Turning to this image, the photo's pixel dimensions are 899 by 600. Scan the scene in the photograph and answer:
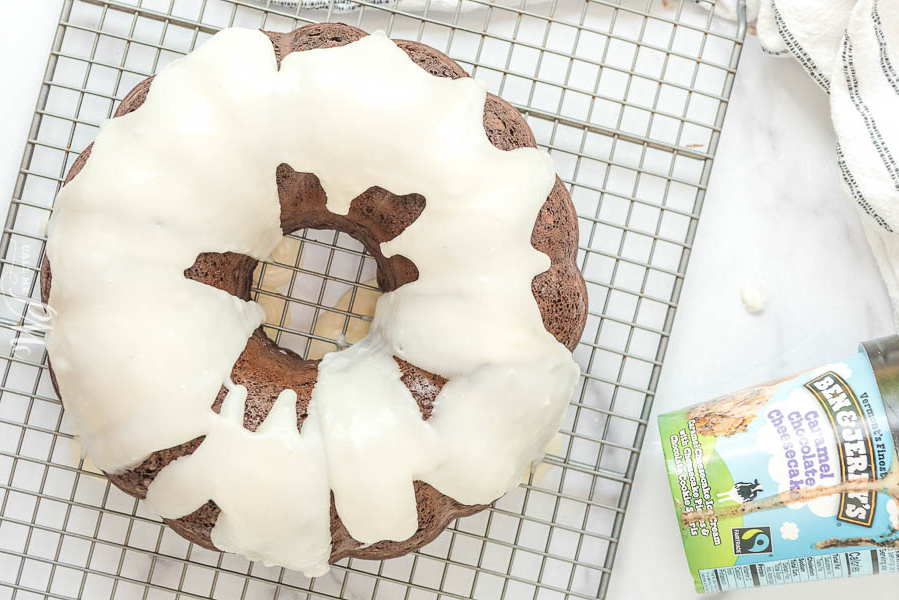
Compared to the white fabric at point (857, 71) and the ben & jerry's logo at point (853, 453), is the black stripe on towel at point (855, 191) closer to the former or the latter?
the white fabric at point (857, 71)

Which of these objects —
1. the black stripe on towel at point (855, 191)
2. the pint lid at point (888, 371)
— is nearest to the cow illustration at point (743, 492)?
the pint lid at point (888, 371)

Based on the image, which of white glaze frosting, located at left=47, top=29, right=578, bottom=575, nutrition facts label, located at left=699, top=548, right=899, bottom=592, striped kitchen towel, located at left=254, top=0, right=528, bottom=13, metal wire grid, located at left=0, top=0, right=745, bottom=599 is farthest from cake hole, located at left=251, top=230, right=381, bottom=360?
nutrition facts label, located at left=699, top=548, right=899, bottom=592

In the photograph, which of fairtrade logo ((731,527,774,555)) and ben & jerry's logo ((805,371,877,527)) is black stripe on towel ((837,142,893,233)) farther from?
fairtrade logo ((731,527,774,555))

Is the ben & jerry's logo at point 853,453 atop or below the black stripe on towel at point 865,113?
below

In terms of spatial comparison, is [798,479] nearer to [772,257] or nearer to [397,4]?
[772,257]

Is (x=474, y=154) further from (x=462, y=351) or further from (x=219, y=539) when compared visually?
(x=219, y=539)

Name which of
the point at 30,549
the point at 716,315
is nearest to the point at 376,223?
the point at 716,315

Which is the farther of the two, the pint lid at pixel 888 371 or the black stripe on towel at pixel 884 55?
the black stripe on towel at pixel 884 55
